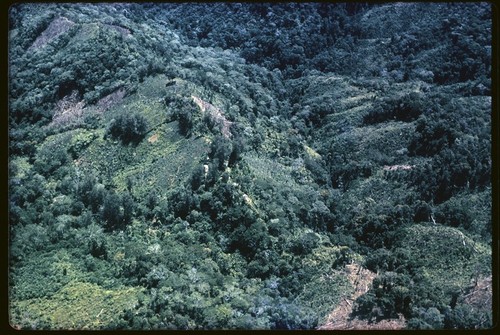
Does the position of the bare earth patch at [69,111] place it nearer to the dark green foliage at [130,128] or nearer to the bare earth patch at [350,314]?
the dark green foliage at [130,128]

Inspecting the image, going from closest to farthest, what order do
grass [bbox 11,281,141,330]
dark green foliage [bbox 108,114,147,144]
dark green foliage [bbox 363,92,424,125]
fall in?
grass [bbox 11,281,141,330] → dark green foliage [bbox 108,114,147,144] → dark green foliage [bbox 363,92,424,125]

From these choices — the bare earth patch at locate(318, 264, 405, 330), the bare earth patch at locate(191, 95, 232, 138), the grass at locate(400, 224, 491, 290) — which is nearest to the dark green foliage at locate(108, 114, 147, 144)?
the bare earth patch at locate(191, 95, 232, 138)

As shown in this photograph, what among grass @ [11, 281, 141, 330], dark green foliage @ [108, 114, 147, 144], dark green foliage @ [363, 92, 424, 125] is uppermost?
dark green foliage @ [108, 114, 147, 144]

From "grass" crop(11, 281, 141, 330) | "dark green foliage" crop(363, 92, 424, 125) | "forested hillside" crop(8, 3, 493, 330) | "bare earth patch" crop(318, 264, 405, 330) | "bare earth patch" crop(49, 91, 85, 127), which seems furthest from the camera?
"dark green foliage" crop(363, 92, 424, 125)

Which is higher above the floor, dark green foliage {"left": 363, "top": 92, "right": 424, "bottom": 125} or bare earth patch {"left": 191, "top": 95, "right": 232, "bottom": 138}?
bare earth patch {"left": 191, "top": 95, "right": 232, "bottom": 138}

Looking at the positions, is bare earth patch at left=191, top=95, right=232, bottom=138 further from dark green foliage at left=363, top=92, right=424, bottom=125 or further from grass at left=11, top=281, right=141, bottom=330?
grass at left=11, top=281, right=141, bottom=330

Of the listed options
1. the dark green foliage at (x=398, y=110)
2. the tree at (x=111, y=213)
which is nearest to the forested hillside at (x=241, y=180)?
the tree at (x=111, y=213)

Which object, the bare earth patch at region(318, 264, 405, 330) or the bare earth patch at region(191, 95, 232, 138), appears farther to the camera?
the bare earth patch at region(191, 95, 232, 138)

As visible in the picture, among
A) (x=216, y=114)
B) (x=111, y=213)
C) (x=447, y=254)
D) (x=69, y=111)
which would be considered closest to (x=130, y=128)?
(x=216, y=114)
